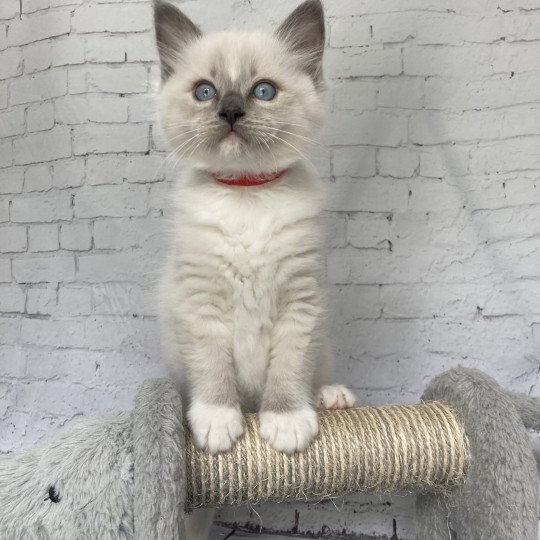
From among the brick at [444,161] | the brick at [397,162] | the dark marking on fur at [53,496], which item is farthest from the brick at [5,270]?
the brick at [444,161]

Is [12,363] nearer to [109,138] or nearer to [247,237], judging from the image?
[109,138]

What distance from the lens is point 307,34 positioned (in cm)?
117

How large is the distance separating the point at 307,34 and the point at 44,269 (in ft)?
3.42

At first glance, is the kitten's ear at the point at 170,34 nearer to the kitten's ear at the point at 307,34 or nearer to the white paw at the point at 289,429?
the kitten's ear at the point at 307,34

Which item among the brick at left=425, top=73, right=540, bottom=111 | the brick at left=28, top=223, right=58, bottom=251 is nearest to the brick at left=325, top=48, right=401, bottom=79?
the brick at left=425, top=73, right=540, bottom=111

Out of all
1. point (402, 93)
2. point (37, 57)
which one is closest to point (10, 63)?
point (37, 57)

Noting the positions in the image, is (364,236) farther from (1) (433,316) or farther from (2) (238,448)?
(2) (238,448)

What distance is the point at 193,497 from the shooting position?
0.92 meters

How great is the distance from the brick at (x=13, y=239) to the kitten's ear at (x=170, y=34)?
2.45ft

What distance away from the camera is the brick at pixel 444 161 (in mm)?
1531

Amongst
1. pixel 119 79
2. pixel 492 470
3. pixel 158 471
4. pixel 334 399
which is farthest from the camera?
pixel 119 79

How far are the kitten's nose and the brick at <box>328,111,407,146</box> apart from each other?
2.01ft

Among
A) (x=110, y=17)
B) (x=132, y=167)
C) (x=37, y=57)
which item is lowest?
(x=132, y=167)

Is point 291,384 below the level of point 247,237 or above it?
below
